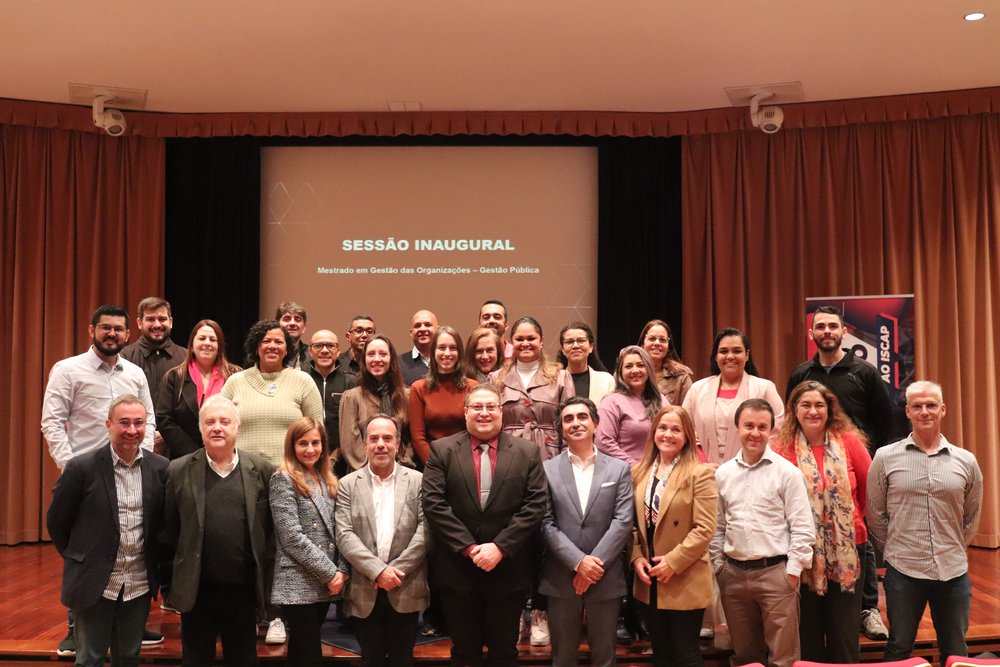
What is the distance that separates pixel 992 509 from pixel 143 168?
288 inches

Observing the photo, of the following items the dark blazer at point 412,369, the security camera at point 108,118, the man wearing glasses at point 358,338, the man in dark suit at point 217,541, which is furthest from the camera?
the security camera at point 108,118

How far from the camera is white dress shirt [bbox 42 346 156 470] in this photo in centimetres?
420

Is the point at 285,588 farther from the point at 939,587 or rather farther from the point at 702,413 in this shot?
the point at 939,587

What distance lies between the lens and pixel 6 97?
686 centimetres

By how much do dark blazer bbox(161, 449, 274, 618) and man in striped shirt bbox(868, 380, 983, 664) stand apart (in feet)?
8.86

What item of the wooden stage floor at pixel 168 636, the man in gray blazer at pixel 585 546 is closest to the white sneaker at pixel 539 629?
the wooden stage floor at pixel 168 636

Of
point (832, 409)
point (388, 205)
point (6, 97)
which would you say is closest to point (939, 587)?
point (832, 409)

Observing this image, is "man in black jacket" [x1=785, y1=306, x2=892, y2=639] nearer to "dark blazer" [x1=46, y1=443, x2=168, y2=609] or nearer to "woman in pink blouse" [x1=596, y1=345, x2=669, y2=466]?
"woman in pink blouse" [x1=596, y1=345, x2=669, y2=466]

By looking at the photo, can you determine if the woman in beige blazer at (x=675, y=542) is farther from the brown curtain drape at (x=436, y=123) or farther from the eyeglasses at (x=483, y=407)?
the brown curtain drape at (x=436, y=123)

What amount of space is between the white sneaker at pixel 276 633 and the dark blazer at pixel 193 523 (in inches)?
25.8

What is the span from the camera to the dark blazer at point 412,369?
194 inches

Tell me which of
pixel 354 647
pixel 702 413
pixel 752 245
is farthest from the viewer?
pixel 752 245

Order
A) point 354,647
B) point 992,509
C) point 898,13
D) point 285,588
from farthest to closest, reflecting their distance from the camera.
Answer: point 992,509
point 898,13
point 354,647
point 285,588
